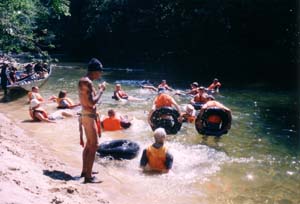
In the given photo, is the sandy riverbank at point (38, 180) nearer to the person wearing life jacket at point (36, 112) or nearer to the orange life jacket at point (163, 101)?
the orange life jacket at point (163, 101)

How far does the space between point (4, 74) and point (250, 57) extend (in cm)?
2247

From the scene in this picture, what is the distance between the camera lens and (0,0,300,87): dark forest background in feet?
107

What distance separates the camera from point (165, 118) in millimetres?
12875

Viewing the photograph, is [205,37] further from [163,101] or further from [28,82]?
[163,101]

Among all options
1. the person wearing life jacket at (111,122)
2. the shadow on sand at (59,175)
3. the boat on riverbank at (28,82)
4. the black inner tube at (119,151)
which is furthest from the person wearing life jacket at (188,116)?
the boat on riverbank at (28,82)

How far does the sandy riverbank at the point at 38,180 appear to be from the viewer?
594 cm

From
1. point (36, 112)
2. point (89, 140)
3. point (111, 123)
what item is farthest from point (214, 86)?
point (89, 140)

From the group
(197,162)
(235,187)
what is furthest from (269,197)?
(197,162)

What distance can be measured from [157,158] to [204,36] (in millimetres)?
28814

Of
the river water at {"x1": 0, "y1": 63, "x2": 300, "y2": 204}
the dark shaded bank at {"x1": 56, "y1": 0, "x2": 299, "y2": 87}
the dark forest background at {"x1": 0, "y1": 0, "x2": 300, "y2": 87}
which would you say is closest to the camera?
the river water at {"x1": 0, "y1": 63, "x2": 300, "y2": 204}

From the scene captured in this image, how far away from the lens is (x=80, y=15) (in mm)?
55844

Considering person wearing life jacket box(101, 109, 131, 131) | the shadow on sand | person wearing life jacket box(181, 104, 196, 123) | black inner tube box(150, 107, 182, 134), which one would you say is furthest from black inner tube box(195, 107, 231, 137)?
the shadow on sand

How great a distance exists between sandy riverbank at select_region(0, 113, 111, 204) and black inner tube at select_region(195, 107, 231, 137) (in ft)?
16.2

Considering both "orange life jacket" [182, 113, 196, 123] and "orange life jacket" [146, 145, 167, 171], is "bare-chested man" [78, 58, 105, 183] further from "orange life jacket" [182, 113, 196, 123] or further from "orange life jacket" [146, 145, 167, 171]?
"orange life jacket" [182, 113, 196, 123]
